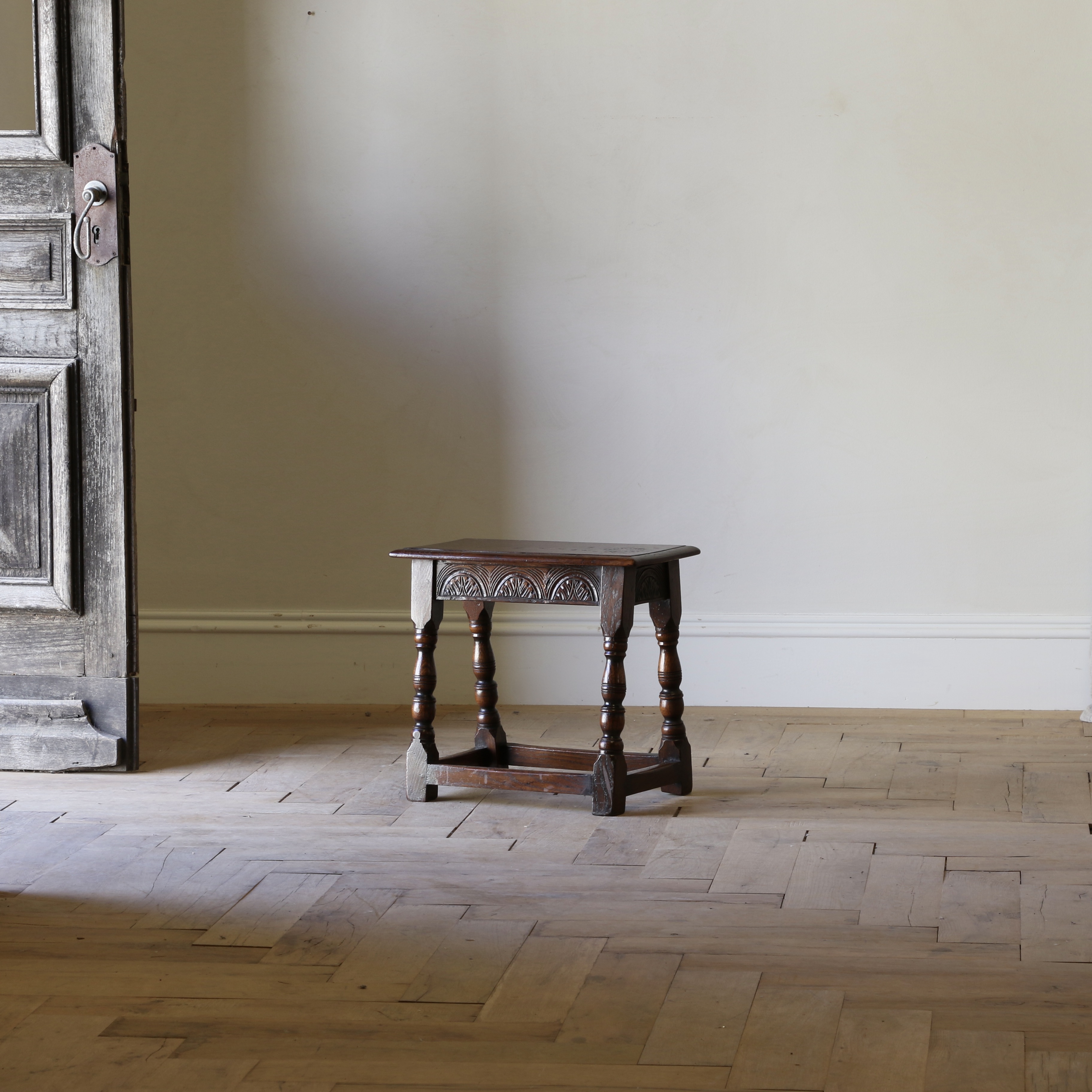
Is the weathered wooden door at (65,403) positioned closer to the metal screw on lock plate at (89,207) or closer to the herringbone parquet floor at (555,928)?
the metal screw on lock plate at (89,207)

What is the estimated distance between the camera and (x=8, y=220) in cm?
319

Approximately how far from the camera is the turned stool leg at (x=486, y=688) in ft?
9.97

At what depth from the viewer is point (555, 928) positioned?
2100mm

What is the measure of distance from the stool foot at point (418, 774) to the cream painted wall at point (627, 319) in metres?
0.98

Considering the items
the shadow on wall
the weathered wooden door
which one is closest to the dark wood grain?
the weathered wooden door

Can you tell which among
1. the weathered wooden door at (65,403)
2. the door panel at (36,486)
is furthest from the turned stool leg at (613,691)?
the door panel at (36,486)

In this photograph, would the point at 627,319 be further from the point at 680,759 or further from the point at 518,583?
the point at 680,759

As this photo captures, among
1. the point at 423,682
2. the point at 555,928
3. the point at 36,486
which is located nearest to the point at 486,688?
the point at 423,682

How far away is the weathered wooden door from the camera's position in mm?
3139

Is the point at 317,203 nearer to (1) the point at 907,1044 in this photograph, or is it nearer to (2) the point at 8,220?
(2) the point at 8,220

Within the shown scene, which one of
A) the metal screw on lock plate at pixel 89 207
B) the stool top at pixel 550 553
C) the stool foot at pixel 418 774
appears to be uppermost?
the metal screw on lock plate at pixel 89 207

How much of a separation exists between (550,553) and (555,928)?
83 cm

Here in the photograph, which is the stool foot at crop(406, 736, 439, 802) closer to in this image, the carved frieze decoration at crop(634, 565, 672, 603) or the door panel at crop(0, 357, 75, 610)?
the carved frieze decoration at crop(634, 565, 672, 603)

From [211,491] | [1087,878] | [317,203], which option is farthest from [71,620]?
[1087,878]
